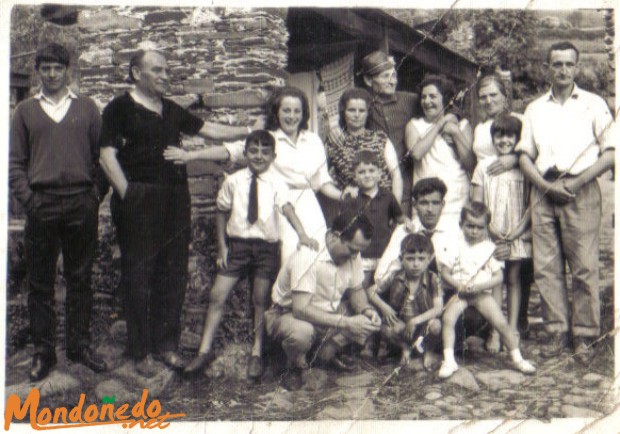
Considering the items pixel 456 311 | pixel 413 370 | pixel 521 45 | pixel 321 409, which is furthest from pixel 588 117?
pixel 321 409

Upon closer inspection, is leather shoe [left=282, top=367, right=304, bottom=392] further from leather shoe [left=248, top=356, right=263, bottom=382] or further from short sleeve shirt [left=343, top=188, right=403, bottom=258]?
short sleeve shirt [left=343, top=188, right=403, bottom=258]

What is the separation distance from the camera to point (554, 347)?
526cm

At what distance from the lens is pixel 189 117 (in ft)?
17.1

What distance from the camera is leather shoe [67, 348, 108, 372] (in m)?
5.12

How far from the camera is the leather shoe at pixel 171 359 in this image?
5.14 metres

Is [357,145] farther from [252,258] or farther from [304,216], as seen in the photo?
[252,258]

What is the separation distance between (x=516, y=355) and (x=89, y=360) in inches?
89.6

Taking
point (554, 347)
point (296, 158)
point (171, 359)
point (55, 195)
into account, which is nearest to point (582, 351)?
point (554, 347)

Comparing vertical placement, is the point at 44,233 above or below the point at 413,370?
above

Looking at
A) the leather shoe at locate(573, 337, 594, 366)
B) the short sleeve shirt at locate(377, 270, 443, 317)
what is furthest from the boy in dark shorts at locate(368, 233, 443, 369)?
the leather shoe at locate(573, 337, 594, 366)

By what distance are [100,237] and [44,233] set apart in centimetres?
29

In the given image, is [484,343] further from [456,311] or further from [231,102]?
[231,102]

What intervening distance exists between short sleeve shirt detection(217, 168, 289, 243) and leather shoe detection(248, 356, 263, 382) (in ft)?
2.09

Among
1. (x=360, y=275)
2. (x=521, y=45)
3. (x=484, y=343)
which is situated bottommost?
(x=484, y=343)
